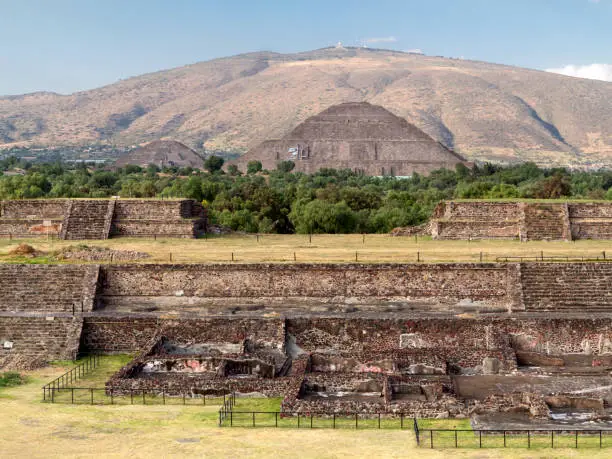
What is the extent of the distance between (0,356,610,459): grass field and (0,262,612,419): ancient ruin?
1.17 m

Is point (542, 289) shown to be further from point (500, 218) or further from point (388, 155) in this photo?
point (388, 155)

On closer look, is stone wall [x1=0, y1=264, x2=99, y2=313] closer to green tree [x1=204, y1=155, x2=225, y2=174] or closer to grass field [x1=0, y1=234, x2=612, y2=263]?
grass field [x1=0, y1=234, x2=612, y2=263]

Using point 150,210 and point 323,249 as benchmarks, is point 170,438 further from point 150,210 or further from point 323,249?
point 150,210

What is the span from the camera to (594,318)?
83.9 feet

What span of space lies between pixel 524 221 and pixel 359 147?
346 feet

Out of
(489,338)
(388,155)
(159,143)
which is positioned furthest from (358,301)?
(159,143)

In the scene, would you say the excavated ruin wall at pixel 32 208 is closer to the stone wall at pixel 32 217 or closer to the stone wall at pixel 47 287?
the stone wall at pixel 32 217

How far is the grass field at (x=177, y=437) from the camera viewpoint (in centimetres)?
1719

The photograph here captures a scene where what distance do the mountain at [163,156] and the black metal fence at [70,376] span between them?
120 m

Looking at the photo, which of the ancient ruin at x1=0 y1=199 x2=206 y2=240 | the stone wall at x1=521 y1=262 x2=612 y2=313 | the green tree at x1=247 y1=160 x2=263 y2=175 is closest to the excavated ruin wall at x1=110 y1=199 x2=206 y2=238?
the ancient ruin at x1=0 y1=199 x2=206 y2=240

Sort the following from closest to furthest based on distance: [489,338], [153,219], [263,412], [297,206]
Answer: [263,412], [489,338], [153,219], [297,206]

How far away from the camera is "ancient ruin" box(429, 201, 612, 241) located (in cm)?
3750

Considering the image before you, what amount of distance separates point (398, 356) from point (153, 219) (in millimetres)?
17775

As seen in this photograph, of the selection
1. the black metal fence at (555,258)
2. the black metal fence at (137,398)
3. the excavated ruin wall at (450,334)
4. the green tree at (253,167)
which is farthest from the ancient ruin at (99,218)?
the green tree at (253,167)
